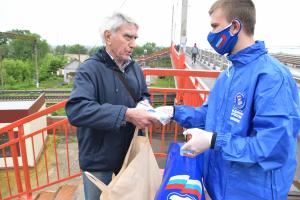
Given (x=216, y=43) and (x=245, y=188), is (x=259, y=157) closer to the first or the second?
(x=245, y=188)

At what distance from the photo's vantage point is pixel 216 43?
1533mm

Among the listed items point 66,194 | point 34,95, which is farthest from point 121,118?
point 34,95

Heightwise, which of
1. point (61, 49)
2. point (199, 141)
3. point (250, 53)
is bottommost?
point (199, 141)

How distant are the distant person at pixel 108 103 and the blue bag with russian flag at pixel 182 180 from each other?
0.29m

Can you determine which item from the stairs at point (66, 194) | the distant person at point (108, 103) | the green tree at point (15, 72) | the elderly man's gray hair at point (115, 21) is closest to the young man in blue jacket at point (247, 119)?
the distant person at point (108, 103)

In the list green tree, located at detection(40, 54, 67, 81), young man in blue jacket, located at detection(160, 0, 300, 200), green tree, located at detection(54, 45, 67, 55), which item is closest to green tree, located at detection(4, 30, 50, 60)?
green tree, located at detection(40, 54, 67, 81)

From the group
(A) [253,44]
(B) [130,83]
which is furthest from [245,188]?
(B) [130,83]

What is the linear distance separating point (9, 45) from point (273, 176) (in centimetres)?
8856

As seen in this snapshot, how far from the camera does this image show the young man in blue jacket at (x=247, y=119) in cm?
126

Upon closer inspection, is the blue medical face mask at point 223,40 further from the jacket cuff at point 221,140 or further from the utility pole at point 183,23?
the utility pole at point 183,23

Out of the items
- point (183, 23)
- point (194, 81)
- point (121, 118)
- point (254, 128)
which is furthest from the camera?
point (183, 23)

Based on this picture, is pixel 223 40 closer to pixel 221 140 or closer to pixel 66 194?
pixel 221 140

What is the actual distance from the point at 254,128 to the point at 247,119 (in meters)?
0.06

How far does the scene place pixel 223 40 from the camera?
4.87 feet
